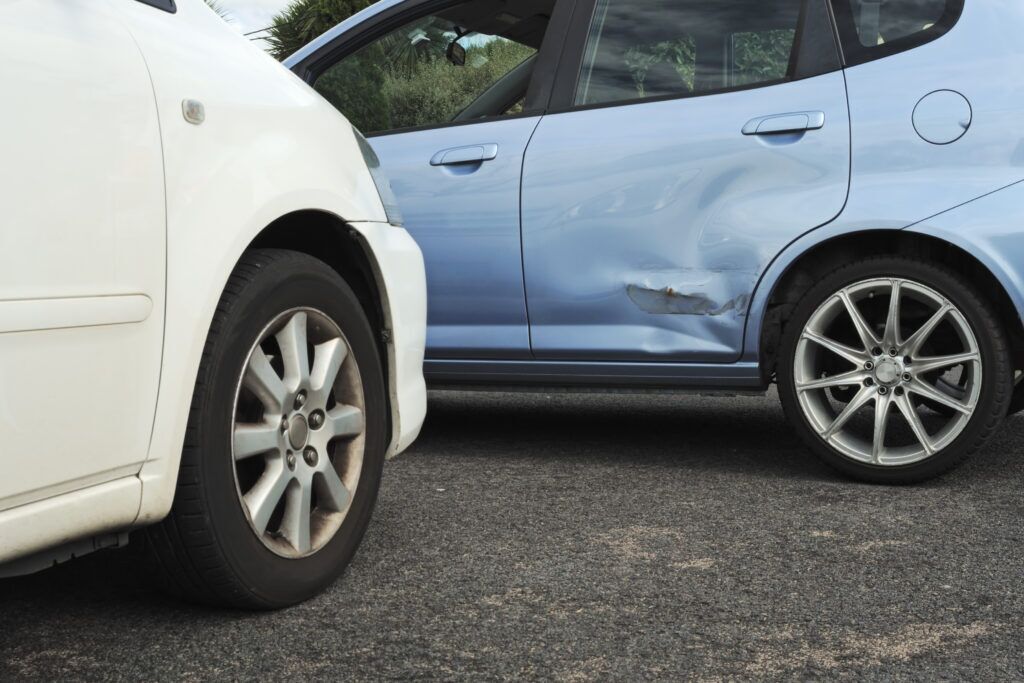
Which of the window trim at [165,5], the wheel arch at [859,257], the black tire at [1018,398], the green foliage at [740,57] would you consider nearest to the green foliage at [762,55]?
the green foliage at [740,57]

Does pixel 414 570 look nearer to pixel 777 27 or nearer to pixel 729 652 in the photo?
pixel 729 652

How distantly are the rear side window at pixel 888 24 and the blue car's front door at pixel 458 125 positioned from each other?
3.39 ft

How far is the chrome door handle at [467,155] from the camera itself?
14.8 ft

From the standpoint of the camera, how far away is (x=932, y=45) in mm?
4059

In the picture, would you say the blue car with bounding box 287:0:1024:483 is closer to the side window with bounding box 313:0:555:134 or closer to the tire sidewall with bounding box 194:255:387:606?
the side window with bounding box 313:0:555:134

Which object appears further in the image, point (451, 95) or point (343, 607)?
point (451, 95)

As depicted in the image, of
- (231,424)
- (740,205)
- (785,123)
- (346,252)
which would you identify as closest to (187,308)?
(231,424)

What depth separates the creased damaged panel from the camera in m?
4.21

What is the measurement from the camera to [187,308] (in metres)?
2.40

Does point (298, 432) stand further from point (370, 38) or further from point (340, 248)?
point (370, 38)

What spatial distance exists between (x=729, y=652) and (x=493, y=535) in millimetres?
1091

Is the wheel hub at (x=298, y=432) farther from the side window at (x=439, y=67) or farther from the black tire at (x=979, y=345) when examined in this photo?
the side window at (x=439, y=67)

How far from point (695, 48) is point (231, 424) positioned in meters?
2.58

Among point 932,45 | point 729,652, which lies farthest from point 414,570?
point 932,45
